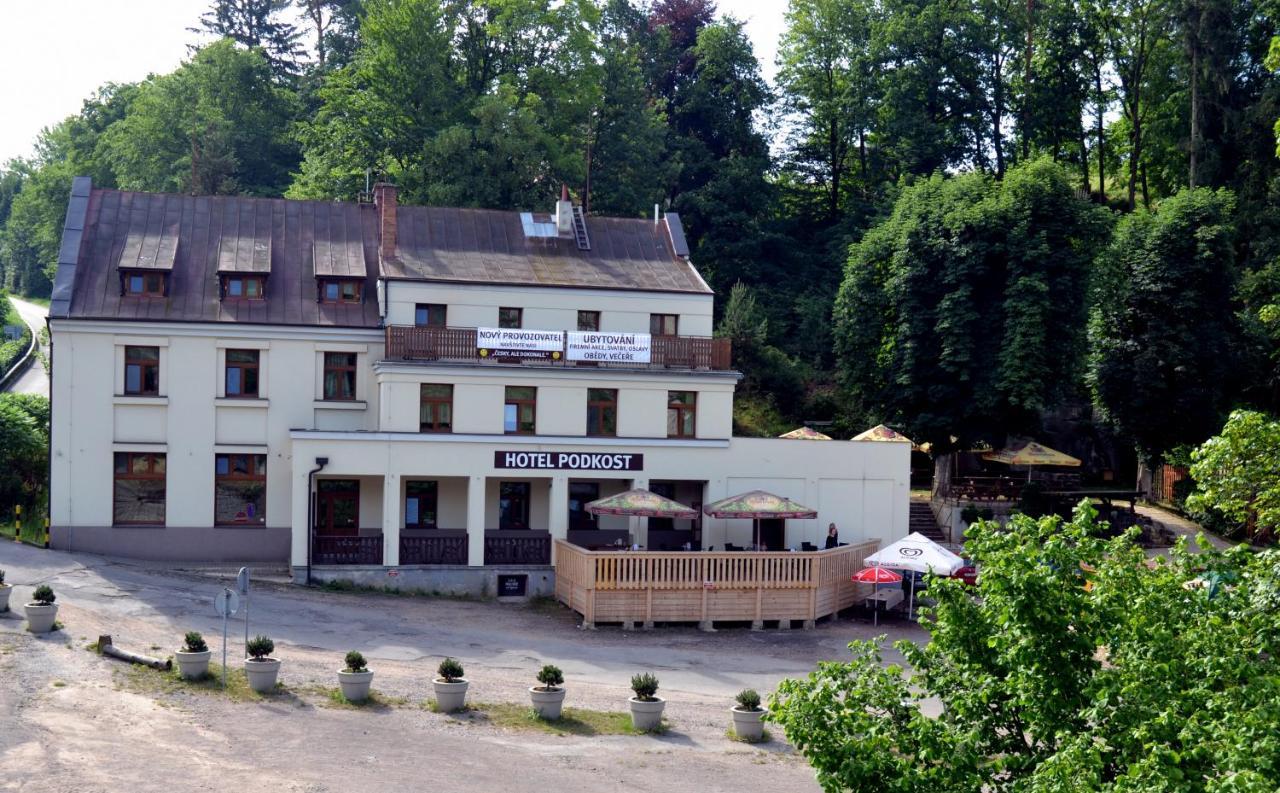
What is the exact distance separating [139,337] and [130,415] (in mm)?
2183

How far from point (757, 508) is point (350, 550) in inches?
438

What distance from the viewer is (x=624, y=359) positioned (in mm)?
37094

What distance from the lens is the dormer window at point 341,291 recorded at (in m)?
37.7

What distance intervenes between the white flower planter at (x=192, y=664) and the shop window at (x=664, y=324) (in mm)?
19275

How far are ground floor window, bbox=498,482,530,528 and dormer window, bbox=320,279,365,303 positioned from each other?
7.01m

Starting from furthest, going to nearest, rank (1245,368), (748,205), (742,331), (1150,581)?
(748,205) → (742,331) → (1245,368) → (1150,581)

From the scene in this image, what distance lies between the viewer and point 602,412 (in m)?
37.6

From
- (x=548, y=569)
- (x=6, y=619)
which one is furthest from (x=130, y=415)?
(x=548, y=569)

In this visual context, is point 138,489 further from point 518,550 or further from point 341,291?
point 518,550

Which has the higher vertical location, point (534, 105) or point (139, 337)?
point (534, 105)

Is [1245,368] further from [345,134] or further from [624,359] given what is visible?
[345,134]

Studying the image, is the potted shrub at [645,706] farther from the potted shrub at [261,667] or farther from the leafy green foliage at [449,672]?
the potted shrub at [261,667]

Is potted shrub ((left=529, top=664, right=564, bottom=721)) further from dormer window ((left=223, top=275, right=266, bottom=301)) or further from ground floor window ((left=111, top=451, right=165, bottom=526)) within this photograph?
dormer window ((left=223, top=275, right=266, bottom=301))

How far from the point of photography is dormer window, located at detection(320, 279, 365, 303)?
3769cm
